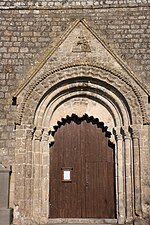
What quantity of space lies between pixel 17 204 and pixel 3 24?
4.96m

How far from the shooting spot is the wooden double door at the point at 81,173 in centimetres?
970

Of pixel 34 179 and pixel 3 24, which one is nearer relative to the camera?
pixel 34 179

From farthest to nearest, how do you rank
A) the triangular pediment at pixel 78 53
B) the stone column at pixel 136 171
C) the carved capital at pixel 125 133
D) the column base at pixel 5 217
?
the triangular pediment at pixel 78 53
the carved capital at pixel 125 133
the stone column at pixel 136 171
the column base at pixel 5 217

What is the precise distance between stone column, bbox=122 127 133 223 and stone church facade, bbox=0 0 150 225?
0.02 meters

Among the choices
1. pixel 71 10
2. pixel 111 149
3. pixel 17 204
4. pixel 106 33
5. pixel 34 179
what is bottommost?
pixel 17 204

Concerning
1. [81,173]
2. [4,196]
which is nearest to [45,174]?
[81,173]

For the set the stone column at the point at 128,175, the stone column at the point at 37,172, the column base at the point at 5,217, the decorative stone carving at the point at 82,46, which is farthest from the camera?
the decorative stone carving at the point at 82,46

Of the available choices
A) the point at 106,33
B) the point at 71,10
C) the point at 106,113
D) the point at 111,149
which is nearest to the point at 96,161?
the point at 111,149

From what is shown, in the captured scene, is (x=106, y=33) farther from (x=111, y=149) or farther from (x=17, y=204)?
(x=17, y=204)

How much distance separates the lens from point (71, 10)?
10492mm

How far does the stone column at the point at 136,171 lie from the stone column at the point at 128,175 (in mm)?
191

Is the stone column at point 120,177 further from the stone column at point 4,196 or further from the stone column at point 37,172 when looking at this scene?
the stone column at point 4,196

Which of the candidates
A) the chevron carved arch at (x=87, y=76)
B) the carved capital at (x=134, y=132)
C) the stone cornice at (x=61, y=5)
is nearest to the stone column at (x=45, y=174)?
the chevron carved arch at (x=87, y=76)

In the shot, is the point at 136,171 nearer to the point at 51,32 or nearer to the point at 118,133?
the point at 118,133
